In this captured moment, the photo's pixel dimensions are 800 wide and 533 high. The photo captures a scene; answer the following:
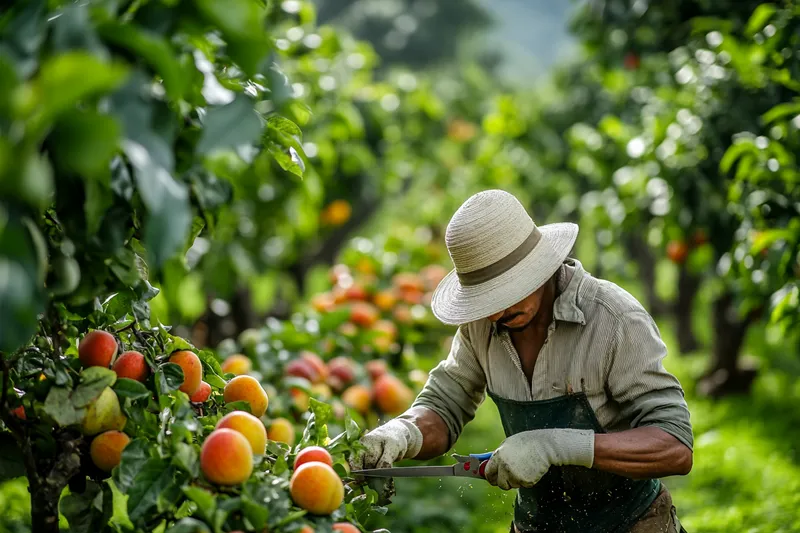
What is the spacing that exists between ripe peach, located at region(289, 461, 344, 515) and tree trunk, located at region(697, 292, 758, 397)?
536cm

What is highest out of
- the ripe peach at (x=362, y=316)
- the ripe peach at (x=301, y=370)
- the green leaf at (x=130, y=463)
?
the green leaf at (x=130, y=463)

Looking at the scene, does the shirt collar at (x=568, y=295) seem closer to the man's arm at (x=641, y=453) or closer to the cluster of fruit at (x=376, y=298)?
the man's arm at (x=641, y=453)

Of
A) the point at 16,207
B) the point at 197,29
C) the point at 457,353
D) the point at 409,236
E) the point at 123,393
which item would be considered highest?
the point at 197,29

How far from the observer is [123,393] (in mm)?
1693

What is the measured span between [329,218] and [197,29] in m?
5.66

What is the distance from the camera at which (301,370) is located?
367 cm

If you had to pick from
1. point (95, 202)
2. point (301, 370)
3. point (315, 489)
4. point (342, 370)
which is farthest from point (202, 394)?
point (342, 370)

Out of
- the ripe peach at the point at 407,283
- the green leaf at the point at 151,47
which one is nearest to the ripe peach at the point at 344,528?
the green leaf at the point at 151,47

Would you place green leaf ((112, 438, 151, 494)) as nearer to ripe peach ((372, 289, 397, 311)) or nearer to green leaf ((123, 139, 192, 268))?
green leaf ((123, 139, 192, 268))

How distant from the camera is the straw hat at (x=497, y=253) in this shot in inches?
82.5

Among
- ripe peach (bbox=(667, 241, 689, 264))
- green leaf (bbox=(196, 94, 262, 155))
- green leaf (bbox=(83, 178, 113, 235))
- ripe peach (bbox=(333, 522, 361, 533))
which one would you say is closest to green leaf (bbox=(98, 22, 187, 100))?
green leaf (bbox=(196, 94, 262, 155))

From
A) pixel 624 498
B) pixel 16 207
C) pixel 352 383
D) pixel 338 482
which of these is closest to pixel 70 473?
pixel 338 482

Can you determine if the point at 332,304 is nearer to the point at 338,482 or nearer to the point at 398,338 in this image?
the point at 398,338

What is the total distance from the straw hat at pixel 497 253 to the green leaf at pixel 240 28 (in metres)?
1.06
